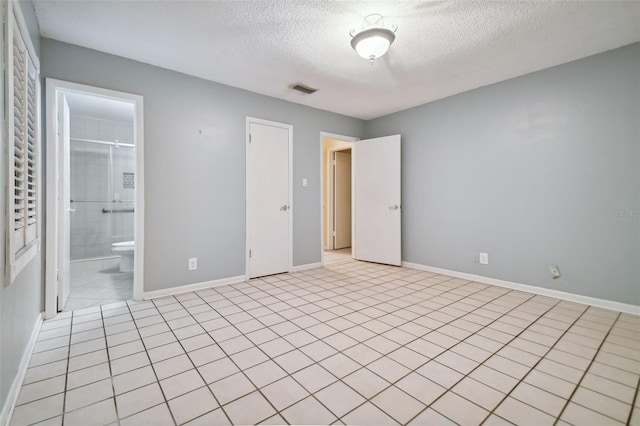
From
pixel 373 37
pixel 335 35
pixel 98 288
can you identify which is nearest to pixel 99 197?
pixel 98 288

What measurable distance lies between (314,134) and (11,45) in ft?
10.8

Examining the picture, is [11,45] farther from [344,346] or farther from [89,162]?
[89,162]

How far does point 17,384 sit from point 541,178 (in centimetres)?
446

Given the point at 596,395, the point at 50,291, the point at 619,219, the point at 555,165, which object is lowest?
the point at 596,395

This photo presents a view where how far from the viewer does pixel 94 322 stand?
238 cm

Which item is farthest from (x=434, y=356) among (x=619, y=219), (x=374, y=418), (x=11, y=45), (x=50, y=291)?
(x=50, y=291)

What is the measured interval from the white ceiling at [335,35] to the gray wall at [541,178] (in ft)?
1.11

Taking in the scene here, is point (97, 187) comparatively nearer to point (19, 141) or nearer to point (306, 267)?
point (306, 267)

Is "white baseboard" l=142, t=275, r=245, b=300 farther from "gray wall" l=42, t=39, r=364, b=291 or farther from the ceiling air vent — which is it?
the ceiling air vent

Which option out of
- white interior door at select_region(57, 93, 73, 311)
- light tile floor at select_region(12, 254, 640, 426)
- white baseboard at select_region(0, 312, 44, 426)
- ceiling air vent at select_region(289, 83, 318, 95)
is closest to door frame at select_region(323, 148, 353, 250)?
ceiling air vent at select_region(289, 83, 318, 95)

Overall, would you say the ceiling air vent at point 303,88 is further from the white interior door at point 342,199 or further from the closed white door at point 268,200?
the white interior door at point 342,199

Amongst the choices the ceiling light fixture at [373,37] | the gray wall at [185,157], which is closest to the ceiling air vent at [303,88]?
the gray wall at [185,157]

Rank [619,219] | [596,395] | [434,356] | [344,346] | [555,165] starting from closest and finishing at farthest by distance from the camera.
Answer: [596,395]
[434,356]
[344,346]
[619,219]
[555,165]

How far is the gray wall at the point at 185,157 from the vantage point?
2744 millimetres
